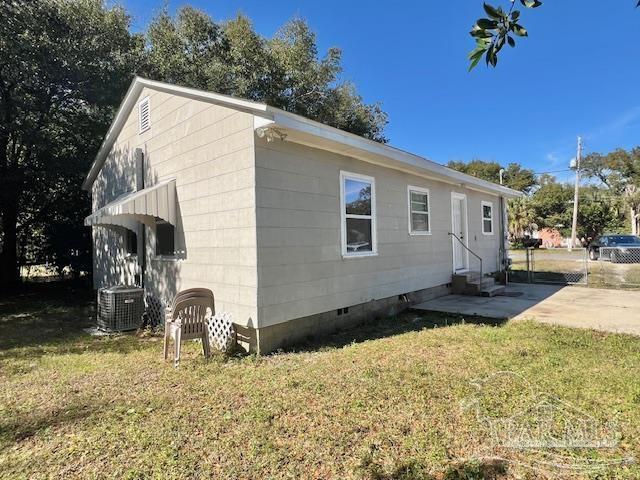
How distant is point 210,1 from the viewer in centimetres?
1459

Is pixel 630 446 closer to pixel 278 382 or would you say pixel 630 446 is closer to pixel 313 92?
pixel 278 382

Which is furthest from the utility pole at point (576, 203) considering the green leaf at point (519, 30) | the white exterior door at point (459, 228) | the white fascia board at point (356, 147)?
the green leaf at point (519, 30)

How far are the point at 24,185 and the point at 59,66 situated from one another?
3937 millimetres

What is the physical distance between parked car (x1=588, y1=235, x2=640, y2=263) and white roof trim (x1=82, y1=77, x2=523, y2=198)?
12.7 m

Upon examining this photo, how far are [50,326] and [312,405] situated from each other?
270 inches

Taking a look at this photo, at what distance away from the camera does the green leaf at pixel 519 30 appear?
5.96 ft

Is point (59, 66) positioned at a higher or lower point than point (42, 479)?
higher

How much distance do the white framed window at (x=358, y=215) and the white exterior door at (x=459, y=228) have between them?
12.5ft

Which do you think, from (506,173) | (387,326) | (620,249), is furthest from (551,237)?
(387,326)

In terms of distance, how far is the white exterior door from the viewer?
403 inches

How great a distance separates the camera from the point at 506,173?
48438 mm

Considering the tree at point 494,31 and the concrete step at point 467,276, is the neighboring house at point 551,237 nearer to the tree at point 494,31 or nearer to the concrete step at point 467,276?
the concrete step at point 467,276

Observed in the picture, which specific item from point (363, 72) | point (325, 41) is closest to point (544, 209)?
point (363, 72)

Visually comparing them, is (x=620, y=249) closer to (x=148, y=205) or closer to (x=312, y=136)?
(x=312, y=136)
